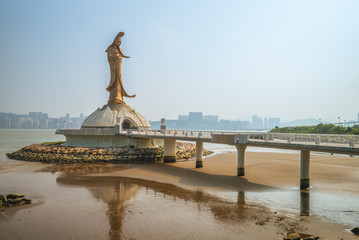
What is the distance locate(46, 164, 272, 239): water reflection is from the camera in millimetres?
11320

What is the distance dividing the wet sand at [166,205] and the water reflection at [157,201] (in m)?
0.04

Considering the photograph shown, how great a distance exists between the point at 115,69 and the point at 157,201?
2753 cm

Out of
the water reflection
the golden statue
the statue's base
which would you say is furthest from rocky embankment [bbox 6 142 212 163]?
the golden statue

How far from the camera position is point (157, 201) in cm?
1394

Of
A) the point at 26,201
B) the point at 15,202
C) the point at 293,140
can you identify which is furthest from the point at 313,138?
the point at 15,202

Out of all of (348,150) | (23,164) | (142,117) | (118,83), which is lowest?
(23,164)

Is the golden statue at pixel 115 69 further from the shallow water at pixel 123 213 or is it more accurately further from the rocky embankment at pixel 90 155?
the shallow water at pixel 123 213

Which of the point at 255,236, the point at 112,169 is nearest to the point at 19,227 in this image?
the point at 255,236

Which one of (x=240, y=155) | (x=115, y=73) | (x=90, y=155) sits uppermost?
(x=115, y=73)

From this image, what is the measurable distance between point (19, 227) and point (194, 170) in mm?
15534

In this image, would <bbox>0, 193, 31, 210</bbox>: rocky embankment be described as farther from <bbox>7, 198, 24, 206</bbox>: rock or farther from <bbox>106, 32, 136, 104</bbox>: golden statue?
<bbox>106, 32, 136, 104</bbox>: golden statue

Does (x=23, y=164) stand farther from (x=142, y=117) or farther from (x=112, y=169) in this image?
(x=142, y=117)

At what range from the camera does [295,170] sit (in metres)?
22.9

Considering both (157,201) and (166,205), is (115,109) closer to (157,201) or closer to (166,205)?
(157,201)
